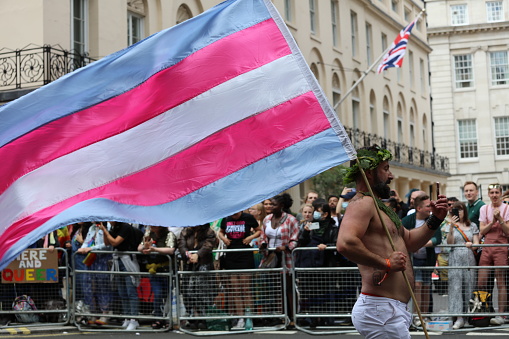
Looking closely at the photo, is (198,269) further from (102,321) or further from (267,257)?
(102,321)

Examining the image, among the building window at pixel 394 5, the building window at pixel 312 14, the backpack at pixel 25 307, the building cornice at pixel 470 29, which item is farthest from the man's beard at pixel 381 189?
the building cornice at pixel 470 29

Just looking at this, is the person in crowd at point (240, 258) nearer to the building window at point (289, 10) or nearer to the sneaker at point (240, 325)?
the sneaker at point (240, 325)

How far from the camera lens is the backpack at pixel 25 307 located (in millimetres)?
13328

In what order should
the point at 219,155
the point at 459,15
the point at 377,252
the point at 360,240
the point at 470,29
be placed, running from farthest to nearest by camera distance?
the point at 459,15 → the point at 470,29 → the point at 219,155 → the point at 377,252 → the point at 360,240

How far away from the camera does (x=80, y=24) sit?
2170 centimetres

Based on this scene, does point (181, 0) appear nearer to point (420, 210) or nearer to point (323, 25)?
point (323, 25)

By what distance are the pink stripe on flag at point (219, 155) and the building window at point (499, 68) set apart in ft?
188

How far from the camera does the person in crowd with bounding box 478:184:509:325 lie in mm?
11898

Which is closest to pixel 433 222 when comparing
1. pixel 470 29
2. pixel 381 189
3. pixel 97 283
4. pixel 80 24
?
pixel 381 189

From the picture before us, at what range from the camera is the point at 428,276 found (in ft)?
39.5

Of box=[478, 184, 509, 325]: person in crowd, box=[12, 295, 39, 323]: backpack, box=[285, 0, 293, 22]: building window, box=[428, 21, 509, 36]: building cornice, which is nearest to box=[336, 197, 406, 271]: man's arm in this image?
box=[478, 184, 509, 325]: person in crowd

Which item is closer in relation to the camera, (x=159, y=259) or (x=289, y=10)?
(x=159, y=259)

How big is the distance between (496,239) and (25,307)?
23.8 feet

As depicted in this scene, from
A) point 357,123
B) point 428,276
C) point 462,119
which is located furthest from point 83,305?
point 462,119
